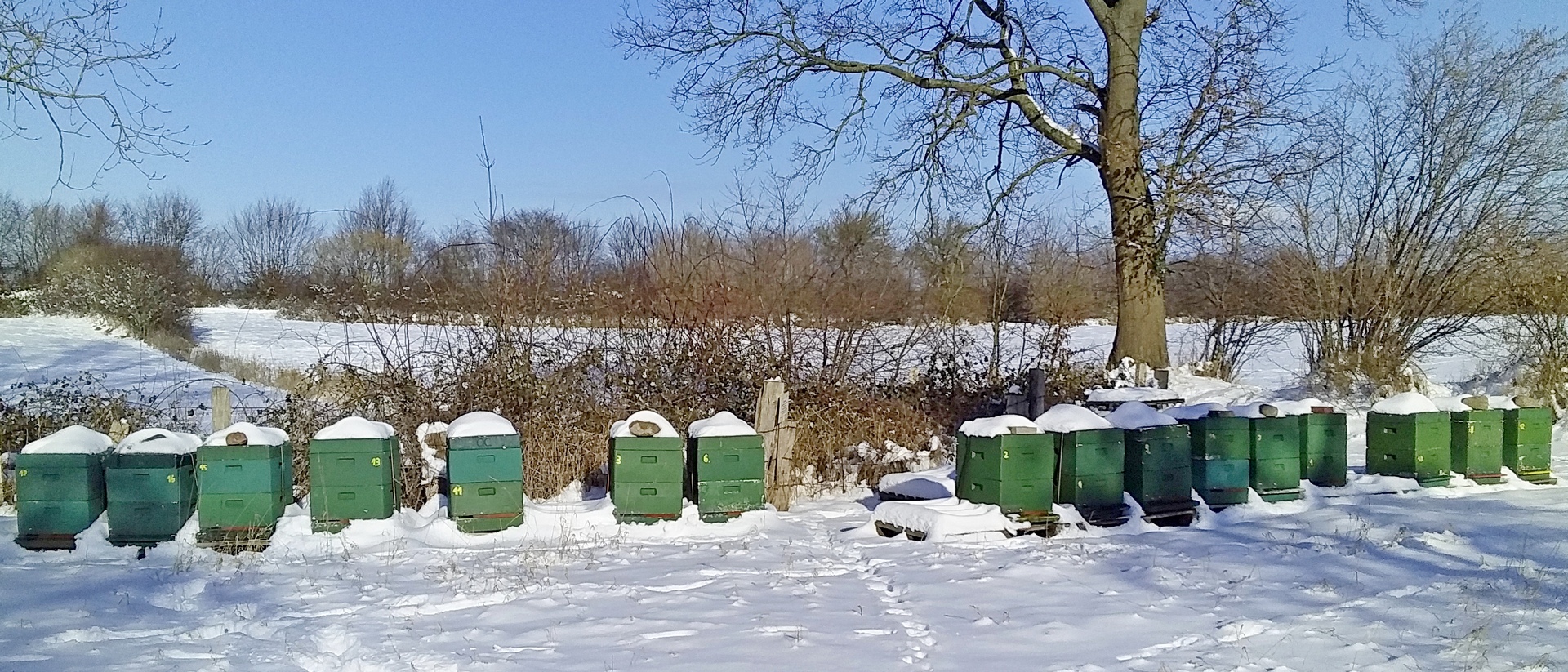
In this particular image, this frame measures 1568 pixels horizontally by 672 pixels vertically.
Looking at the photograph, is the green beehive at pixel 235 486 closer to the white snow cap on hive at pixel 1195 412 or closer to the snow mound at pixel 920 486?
the snow mound at pixel 920 486

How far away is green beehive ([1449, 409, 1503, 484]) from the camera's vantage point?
33.3ft

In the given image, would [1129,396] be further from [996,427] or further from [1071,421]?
[996,427]

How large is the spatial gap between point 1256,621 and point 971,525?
284 cm

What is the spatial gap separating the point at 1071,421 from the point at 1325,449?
3261 mm

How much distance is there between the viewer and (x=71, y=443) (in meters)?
7.98

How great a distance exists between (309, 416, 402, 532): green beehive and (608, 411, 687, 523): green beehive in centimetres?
200

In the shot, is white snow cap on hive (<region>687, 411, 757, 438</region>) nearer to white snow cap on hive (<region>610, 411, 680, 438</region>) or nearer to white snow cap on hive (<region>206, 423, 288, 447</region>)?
white snow cap on hive (<region>610, 411, 680, 438</region>)

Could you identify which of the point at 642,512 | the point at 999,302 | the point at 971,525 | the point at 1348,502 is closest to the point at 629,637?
the point at 642,512

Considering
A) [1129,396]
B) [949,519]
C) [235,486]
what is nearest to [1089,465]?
[949,519]

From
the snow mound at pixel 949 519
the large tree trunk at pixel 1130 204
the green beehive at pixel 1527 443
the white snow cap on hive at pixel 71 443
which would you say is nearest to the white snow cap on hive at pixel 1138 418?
the snow mound at pixel 949 519

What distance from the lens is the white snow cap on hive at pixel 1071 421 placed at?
8.58 meters

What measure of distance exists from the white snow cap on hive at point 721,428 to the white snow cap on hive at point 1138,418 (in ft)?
11.2

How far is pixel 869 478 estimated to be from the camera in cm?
1170

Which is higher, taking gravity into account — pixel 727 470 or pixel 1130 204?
pixel 1130 204
